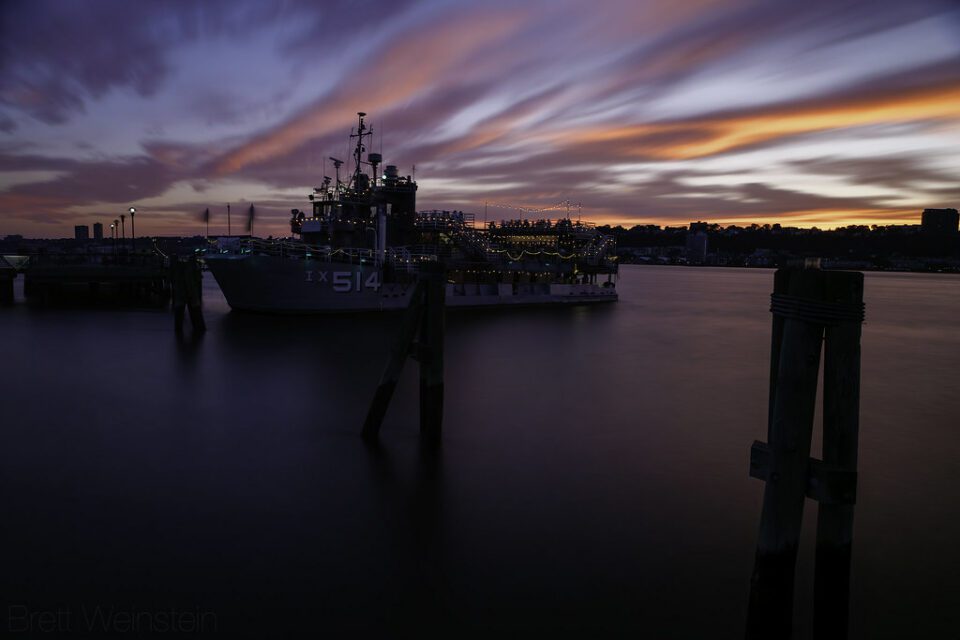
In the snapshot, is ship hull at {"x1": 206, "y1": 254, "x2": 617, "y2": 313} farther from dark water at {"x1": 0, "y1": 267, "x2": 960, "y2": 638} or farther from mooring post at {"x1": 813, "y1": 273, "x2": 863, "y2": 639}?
mooring post at {"x1": 813, "y1": 273, "x2": 863, "y2": 639}

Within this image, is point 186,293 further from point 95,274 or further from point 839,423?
point 839,423

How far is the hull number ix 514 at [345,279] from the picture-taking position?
3428 centimetres

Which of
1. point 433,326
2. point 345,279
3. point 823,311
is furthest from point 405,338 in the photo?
point 345,279

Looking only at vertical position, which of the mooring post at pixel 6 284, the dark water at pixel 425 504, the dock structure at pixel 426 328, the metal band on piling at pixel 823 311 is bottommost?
the dark water at pixel 425 504

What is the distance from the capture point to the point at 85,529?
812 cm

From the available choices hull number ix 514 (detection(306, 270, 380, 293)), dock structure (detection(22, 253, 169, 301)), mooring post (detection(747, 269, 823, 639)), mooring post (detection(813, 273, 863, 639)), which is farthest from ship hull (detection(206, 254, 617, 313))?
mooring post (detection(813, 273, 863, 639))

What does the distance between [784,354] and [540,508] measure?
514cm

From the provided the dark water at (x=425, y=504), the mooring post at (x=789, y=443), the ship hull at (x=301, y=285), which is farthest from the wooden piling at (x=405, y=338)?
the ship hull at (x=301, y=285)

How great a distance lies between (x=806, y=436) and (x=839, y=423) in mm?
284

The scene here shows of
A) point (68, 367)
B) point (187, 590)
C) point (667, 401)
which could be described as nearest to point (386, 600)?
point (187, 590)

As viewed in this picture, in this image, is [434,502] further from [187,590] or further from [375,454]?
[187,590]

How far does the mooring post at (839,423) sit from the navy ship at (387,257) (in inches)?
776

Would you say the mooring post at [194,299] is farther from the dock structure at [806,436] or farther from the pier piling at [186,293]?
the dock structure at [806,436]

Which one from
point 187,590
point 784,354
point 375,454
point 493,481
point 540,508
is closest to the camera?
point 784,354
